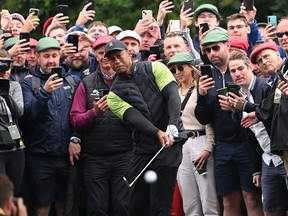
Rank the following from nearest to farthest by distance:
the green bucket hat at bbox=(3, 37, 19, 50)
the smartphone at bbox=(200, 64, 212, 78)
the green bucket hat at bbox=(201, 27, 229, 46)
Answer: the smartphone at bbox=(200, 64, 212, 78), the green bucket hat at bbox=(201, 27, 229, 46), the green bucket hat at bbox=(3, 37, 19, 50)

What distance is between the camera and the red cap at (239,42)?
14.8 metres

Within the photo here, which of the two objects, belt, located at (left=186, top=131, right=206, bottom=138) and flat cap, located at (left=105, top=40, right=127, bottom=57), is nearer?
flat cap, located at (left=105, top=40, right=127, bottom=57)

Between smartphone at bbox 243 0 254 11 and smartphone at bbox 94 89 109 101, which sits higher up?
smartphone at bbox 243 0 254 11

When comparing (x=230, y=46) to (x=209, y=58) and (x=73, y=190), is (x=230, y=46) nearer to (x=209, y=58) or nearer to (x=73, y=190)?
(x=209, y=58)

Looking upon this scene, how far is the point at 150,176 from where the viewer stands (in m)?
13.0

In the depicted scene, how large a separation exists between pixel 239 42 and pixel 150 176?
8.72 ft

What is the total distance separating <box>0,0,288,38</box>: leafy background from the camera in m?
21.0

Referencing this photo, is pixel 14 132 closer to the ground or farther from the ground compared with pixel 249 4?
closer to the ground

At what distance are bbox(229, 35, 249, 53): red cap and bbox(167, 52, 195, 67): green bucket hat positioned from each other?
59 cm

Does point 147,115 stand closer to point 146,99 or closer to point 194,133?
point 146,99

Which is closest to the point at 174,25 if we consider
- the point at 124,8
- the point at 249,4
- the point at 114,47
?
the point at 249,4

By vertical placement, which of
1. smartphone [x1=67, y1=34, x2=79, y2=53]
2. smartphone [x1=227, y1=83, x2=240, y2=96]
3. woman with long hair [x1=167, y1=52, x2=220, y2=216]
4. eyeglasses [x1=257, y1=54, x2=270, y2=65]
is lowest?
woman with long hair [x1=167, y1=52, x2=220, y2=216]

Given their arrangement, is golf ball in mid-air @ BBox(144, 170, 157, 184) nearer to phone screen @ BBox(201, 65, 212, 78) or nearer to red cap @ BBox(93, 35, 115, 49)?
phone screen @ BBox(201, 65, 212, 78)

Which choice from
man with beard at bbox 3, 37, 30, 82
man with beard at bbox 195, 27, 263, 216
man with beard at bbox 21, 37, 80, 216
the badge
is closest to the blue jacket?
man with beard at bbox 21, 37, 80, 216
